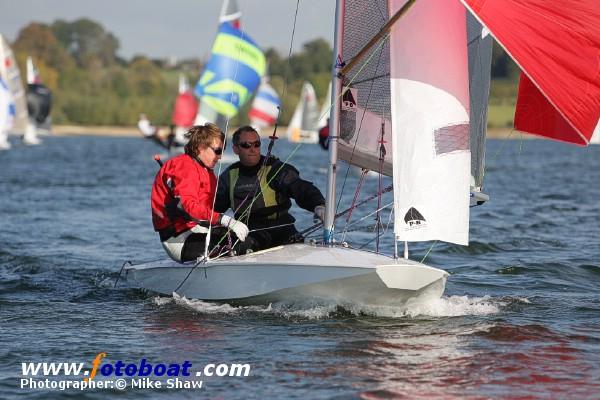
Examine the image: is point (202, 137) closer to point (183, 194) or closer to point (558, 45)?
point (183, 194)

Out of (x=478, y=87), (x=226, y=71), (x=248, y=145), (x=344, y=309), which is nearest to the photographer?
(x=344, y=309)

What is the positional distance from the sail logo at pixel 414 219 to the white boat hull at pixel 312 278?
242 millimetres

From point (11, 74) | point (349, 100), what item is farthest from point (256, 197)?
point (11, 74)

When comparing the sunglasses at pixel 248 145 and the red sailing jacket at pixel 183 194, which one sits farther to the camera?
the sunglasses at pixel 248 145

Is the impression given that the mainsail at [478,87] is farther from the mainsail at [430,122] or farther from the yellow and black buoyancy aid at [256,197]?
the yellow and black buoyancy aid at [256,197]

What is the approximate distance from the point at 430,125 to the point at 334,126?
77 cm

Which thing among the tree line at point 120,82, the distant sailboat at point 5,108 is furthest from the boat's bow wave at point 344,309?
the tree line at point 120,82

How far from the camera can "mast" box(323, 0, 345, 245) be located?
720 cm

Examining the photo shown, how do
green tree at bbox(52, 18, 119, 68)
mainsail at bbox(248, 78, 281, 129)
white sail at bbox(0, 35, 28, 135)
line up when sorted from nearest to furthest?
white sail at bbox(0, 35, 28, 135)
mainsail at bbox(248, 78, 281, 129)
green tree at bbox(52, 18, 119, 68)

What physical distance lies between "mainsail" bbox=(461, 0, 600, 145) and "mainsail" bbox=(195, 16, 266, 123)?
22.2m

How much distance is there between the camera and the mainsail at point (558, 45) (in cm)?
633

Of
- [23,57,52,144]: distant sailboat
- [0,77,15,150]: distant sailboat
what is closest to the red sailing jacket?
[0,77,15,150]: distant sailboat

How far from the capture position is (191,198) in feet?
24.3

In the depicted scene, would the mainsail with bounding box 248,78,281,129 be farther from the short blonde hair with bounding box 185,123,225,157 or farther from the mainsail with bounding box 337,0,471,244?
the mainsail with bounding box 337,0,471,244
